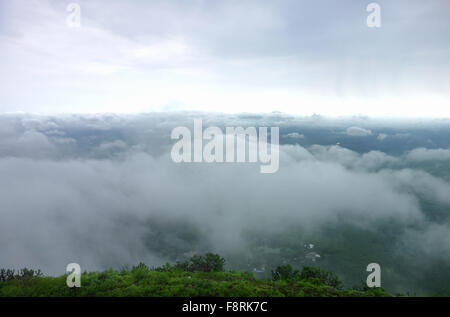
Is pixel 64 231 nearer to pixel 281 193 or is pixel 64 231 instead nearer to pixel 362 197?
pixel 281 193

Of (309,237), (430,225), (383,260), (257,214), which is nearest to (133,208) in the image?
(257,214)

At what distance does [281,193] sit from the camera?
197 meters

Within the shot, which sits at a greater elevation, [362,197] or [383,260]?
[362,197]

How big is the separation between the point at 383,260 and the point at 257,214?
76.9 m

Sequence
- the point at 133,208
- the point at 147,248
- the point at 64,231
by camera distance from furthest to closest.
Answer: the point at 133,208
the point at 64,231
the point at 147,248

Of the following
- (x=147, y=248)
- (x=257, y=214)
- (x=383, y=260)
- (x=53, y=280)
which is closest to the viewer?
(x=53, y=280)

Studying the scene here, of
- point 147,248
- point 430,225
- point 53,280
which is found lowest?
point 147,248

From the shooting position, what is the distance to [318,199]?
574 feet

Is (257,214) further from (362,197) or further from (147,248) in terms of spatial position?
(362,197)

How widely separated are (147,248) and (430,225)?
16271 cm

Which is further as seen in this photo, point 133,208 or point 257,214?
point 133,208
